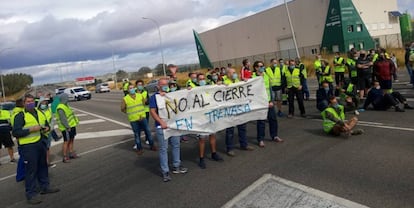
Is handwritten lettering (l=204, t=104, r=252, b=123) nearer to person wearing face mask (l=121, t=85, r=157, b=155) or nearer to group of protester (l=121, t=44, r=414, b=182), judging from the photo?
group of protester (l=121, t=44, r=414, b=182)

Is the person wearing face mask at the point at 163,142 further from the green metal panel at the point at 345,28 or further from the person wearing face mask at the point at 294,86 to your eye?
the green metal panel at the point at 345,28

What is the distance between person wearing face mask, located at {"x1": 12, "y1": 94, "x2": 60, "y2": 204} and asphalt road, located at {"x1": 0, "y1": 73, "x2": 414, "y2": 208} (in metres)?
0.29

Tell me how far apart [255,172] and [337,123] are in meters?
2.82

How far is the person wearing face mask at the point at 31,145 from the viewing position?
6164 mm

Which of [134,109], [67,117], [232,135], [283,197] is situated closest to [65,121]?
[67,117]

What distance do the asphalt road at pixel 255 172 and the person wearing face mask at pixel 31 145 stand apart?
0.95 feet

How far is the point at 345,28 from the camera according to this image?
41.4 metres

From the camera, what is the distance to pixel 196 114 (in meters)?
7.23

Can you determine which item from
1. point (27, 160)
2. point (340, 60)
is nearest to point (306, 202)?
point (27, 160)

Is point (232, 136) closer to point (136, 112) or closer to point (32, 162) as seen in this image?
point (136, 112)

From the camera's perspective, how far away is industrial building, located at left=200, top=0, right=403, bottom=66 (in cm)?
4172

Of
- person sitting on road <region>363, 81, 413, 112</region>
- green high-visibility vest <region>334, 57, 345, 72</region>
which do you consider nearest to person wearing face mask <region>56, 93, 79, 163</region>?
person sitting on road <region>363, 81, 413, 112</region>

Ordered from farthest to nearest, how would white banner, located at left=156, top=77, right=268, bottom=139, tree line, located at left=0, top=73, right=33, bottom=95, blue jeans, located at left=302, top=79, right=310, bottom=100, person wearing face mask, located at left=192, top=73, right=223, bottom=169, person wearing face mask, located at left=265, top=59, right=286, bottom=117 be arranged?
tree line, located at left=0, top=73, right=33, bottom=95
blue jeans, located at left=302, top=79, right=310, bottom=100
person wearing face mask, located at left=265, top=59, right=286, bottom=117
person wearing face mask, located at left=192, top=73, right=223, bottom=169
white banner, located at left=156, top=77, right=268, bottom=139

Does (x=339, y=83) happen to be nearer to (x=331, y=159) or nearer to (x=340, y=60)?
(x=340, y=60)
